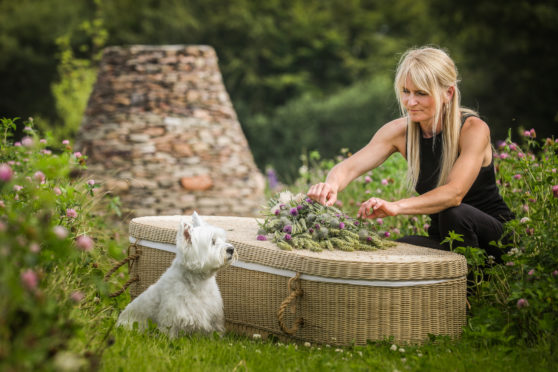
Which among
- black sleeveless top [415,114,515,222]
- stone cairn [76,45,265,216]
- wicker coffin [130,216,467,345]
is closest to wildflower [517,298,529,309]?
wicker coffin [130,216,467,345]

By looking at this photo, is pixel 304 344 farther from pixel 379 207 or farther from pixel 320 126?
pixel 320 126

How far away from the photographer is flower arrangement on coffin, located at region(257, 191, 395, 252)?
304cm

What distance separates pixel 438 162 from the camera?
3.46 metres

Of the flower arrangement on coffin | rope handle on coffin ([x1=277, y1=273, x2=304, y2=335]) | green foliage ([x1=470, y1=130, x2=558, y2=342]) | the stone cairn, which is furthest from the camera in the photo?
the stone cairn

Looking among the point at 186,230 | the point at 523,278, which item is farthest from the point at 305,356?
the point at 523,278

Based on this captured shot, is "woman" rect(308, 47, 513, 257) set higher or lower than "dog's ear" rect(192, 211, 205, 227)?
higher

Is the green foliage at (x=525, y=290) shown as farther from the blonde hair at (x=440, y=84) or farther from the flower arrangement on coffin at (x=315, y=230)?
the flower arrangement on coffin at (x=315, y=230)

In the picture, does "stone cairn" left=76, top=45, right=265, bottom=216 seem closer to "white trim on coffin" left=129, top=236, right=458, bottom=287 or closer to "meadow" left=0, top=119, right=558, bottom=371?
"meadow" left=0, top=119, right=558, bottom=371

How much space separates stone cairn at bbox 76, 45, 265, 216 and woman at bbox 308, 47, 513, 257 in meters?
3.69

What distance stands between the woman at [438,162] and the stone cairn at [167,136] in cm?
369

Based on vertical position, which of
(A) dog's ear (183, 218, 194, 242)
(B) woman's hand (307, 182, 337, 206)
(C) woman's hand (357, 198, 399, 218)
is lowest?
(A) dog's ear (183, 218, 194, 242)

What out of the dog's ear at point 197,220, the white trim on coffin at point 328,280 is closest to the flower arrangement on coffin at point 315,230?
the white trim on coffin at point 328,280

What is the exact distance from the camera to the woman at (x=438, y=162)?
310 cm

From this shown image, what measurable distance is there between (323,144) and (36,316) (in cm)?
1475
